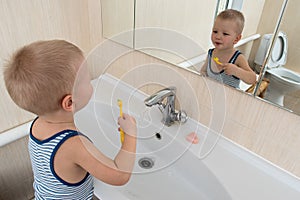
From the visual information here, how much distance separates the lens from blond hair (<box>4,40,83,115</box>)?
18.8 inches

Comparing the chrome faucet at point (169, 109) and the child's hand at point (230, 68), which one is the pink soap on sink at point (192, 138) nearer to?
the chrome faucet at point (169, 109)

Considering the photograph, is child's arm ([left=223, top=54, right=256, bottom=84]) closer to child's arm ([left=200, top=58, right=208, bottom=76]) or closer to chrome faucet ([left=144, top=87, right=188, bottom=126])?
child's arm ([left=200, top=58, right=208, bottom=76])

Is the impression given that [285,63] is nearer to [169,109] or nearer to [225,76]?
[225,76]

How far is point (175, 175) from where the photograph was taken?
0.88 meters

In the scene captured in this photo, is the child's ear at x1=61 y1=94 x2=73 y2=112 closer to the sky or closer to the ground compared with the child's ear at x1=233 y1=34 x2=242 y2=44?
closer to the ground

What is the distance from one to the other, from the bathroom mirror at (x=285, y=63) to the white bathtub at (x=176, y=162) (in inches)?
8.4

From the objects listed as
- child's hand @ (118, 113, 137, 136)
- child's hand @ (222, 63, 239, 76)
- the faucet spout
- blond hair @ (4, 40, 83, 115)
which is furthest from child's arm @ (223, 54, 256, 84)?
blond hair @ (4, 40, 83, 115)

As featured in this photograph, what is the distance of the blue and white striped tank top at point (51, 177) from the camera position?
0.59 m

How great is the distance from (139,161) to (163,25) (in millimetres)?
540

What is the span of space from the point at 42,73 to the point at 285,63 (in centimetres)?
61

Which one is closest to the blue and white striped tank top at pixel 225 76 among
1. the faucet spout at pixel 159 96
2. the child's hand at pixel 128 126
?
the faucet spout at pixel 159 96

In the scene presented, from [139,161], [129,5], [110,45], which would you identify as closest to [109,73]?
[110,45]

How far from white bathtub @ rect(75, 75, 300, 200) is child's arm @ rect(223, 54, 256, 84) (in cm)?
23

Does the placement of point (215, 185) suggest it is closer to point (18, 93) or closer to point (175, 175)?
point (175, 175)
